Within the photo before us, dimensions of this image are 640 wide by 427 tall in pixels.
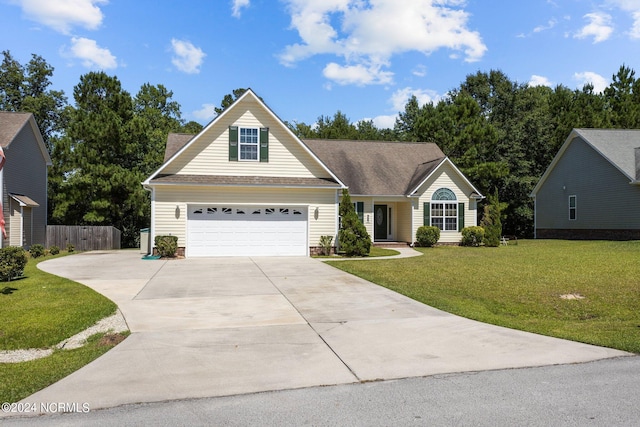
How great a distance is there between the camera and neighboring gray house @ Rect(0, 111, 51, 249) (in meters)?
23.1

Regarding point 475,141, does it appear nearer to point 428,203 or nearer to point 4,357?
point 428,203

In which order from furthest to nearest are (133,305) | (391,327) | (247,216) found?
1. (247,216)
2. (133,305)
3. (391,327)

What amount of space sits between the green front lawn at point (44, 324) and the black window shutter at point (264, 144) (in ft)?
32.6

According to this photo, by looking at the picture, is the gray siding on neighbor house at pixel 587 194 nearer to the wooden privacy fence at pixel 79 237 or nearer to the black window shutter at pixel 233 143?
the black window shutter at pixel 233 143

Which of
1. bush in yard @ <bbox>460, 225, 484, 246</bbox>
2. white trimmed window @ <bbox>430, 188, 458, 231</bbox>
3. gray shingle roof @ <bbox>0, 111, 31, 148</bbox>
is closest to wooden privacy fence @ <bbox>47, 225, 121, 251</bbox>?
gray shingle roof @ <bbox>0, 111, 31, 148</bbox>

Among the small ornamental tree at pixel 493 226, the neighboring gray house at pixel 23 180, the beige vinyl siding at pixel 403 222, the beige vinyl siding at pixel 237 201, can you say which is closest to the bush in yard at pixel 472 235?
the small ornamental tree at pixel 493 226

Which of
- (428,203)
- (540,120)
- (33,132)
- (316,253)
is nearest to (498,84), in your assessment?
(540,120)

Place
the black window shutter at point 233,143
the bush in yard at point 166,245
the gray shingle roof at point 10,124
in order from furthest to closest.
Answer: the gray shingle roof at point 10,124 < the black window shutter at point 233,143 < the bush in yard at point 166,245

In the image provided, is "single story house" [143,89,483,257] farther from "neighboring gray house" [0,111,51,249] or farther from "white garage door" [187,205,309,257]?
"neighboring gray house" [0,111,51,249]

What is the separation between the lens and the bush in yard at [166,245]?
735 inches

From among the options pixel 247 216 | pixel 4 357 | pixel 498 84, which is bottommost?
pixel 4 357

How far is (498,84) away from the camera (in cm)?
4903

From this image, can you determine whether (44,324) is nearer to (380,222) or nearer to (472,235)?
(380,222)

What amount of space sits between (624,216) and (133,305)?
2638 cm
